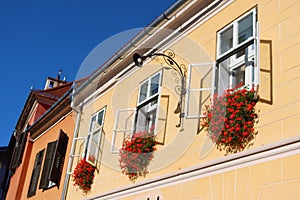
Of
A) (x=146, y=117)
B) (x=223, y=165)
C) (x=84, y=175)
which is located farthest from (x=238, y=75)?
(x=84, y=175)

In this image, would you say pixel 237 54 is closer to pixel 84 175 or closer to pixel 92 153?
pixel 92 153

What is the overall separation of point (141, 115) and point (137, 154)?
3.69ft

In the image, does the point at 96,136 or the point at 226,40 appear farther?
the point at 96,136

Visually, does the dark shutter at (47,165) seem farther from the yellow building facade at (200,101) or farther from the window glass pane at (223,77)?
the window glass pane at (223,77)

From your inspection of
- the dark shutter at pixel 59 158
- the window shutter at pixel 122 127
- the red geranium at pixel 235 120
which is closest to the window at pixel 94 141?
the window shutter at pixel 122 127

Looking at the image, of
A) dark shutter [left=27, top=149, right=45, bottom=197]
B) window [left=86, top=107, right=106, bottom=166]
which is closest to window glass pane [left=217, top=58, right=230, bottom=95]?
window [left=86, top=107, right=106, bottom=166]

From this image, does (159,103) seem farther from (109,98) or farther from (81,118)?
(81,118)

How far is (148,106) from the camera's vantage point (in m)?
8.40

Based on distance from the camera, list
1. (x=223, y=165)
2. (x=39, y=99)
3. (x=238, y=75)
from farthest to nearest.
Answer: (x=39, y=99) < (x=238, y=75) < (x=223, y=165)

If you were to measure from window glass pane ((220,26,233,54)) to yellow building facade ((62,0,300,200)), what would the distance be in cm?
2

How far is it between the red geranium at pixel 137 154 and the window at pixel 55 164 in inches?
151

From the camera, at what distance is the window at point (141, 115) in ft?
26.9

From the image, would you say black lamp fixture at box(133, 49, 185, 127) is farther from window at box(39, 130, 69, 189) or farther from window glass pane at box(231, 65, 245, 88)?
window at box(39, 130, 69, 189)

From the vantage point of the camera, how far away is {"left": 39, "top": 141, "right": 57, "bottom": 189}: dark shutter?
12086mm
